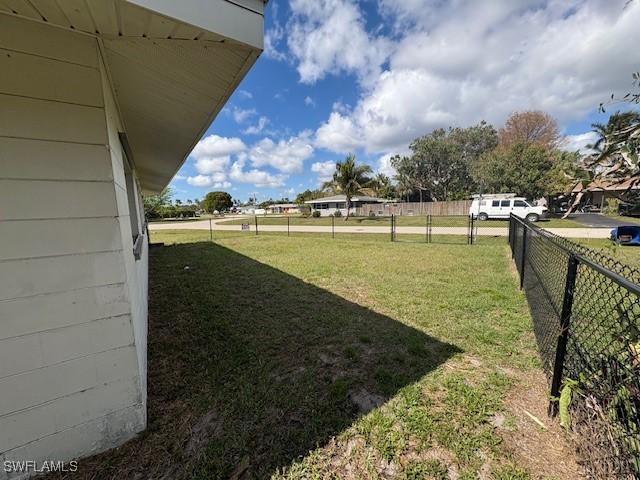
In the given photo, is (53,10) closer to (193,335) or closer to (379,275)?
(193,335)

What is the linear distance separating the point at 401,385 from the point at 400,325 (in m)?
1.28

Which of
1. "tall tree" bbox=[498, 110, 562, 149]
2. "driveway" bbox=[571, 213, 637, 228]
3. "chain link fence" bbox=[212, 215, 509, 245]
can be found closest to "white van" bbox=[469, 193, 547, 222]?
"chain link fence" bbox=[212, 215, 509, 245]

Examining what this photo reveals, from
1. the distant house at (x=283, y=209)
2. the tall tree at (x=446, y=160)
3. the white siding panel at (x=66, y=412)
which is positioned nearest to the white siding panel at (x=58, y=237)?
the white siding panel at (x=66, y=412)

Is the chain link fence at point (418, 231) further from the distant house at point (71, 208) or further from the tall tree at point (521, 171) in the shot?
the distant house at point (71, 208)

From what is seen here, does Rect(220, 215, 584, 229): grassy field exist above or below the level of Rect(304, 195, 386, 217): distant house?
below

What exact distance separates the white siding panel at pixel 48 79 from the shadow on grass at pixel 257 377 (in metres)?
2.17

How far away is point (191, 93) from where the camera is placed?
215 centimetres

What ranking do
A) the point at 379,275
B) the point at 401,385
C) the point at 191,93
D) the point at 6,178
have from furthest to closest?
1. the point at 379,275
2. the point at 401,385
3. the point at 191,93
4. the point at 6,178

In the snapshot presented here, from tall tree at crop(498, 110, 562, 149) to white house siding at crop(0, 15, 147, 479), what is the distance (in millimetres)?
38138

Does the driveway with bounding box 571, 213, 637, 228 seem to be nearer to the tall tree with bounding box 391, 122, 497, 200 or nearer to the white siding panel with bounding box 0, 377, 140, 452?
the tall tree with bounding box 391, 122, 497, 200

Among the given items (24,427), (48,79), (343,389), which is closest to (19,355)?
(24,427)

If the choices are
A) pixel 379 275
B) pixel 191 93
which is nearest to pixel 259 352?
pixel 191 93

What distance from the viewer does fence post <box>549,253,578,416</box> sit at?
6.07ft

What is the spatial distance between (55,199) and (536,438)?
329 centimetres
